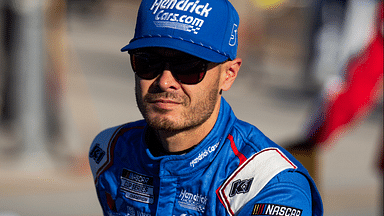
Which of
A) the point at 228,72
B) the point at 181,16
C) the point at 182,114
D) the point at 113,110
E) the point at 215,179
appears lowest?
the point at 113,110

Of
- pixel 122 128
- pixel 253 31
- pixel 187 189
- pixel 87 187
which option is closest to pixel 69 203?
pixel 87 187

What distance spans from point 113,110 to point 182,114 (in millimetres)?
10174

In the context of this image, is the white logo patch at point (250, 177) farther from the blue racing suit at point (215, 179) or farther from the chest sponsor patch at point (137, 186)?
the chest sponsor patch at point (137, 186)

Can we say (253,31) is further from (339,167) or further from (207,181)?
(207,181)

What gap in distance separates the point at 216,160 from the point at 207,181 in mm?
122

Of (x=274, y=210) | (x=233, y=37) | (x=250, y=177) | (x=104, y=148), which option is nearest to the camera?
(x=274, y=210)

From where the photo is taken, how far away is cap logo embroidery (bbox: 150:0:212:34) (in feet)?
7.72

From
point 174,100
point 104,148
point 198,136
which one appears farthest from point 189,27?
point 104,148

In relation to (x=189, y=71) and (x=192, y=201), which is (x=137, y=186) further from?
(x=189, y=71)

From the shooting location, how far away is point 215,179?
2379mm

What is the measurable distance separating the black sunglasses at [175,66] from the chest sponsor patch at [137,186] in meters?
0.56

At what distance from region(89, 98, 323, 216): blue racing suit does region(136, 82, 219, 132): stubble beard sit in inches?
4.8

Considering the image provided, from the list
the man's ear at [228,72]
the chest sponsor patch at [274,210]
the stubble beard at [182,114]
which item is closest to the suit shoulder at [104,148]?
the stubble beard at [182,114]

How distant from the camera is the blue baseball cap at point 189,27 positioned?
234 centimetres
